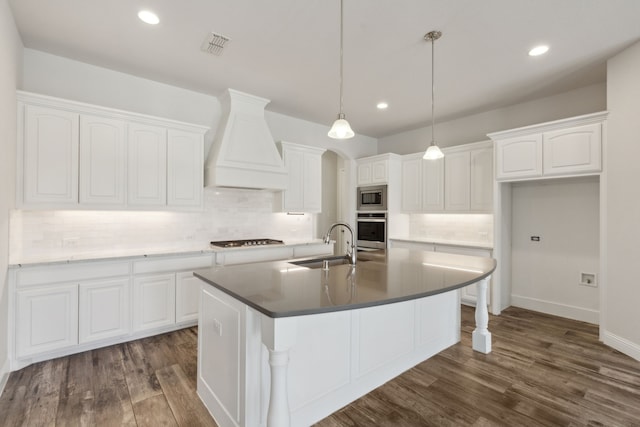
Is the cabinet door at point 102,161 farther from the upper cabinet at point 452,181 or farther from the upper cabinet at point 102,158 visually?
the upper cabinet at point 452,181

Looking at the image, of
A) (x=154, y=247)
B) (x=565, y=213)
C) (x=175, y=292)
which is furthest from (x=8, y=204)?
(x=565, y=213)

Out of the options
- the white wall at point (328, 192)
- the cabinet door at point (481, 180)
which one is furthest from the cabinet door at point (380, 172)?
the white wall at point (328, 192)

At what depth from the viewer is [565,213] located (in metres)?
3.84

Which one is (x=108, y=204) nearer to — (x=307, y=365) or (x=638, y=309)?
(x=307, y=365)

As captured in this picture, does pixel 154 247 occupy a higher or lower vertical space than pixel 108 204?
lower

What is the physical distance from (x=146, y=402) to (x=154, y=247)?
1.88m

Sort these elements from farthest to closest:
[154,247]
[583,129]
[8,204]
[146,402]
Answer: [154,247]
[583,129]
[8,204]
[146,402]

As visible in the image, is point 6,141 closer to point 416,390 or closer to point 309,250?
point 309,250

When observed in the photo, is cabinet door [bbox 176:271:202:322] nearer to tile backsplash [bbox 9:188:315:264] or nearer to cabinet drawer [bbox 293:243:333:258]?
tile backsplash [bbox 9:188:315:264]

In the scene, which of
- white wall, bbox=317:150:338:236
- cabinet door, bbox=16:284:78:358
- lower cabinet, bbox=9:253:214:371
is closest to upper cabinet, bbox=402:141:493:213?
white wall, bbox=317:150:338:236

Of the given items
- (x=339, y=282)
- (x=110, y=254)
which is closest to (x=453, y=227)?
(x=339, y=282)

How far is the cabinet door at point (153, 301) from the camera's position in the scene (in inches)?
120

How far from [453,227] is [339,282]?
3759mm

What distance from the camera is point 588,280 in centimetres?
369
